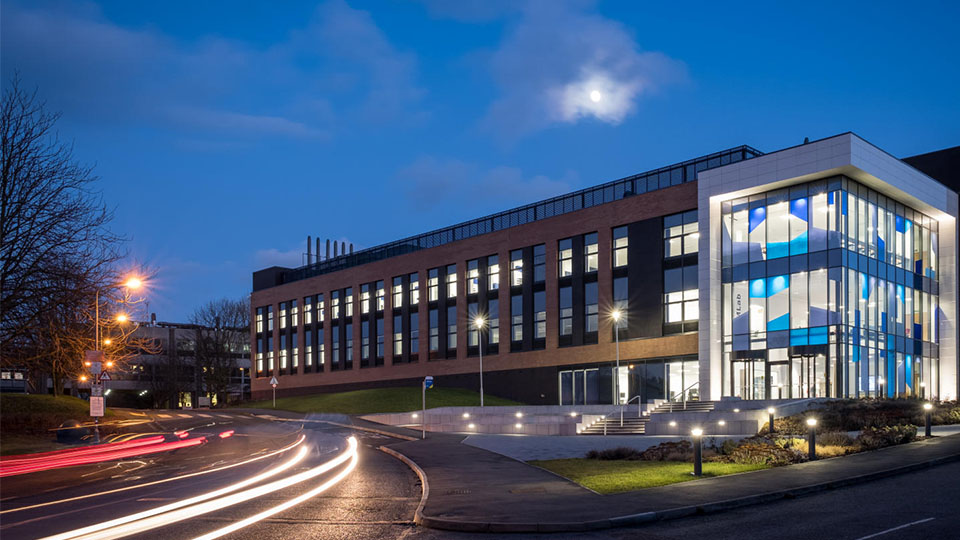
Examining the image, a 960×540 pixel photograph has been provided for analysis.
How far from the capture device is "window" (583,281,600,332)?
5756 cm

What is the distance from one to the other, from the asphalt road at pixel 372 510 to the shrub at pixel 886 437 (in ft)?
13.6

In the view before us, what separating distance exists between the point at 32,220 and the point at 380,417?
30.3 m

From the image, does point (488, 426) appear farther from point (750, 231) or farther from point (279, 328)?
point (279, 328)

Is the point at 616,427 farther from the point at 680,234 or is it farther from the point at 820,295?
the point at 680,234

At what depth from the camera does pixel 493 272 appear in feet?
220

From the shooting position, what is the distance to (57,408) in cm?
4478

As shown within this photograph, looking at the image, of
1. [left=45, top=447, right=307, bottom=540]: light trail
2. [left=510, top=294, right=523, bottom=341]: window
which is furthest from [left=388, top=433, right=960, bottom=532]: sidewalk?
[left=510, top=294, right=523, bottom=341]: window

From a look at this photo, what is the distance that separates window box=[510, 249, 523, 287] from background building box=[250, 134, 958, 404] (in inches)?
4.7

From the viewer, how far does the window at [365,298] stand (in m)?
80.5

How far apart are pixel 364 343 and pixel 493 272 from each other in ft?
66.6

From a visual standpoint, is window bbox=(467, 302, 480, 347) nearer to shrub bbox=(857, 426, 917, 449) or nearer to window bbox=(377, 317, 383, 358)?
window bbox=(377, 317, 383, 358)

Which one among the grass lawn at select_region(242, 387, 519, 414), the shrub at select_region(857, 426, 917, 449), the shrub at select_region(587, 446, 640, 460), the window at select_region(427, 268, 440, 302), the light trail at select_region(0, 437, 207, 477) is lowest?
the grass lawn at select_region(242, 387, 519, 414)

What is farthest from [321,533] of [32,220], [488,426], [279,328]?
[279,328]

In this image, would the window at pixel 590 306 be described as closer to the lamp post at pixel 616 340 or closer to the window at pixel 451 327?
the lamp post at pixel 616 340
